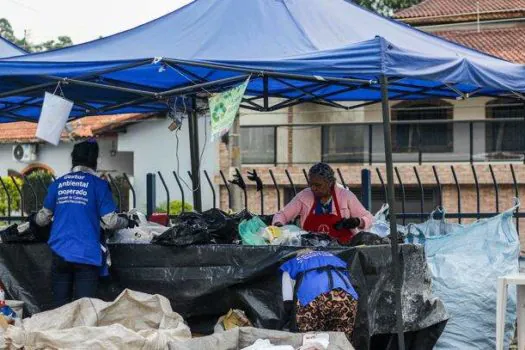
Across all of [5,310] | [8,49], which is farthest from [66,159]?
[5,310]

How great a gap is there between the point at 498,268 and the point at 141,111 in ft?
16.4

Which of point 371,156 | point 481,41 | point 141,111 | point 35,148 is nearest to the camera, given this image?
point 141,111

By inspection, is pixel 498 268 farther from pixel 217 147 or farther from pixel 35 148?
pixel 35 148

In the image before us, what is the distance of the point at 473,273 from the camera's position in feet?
27.2

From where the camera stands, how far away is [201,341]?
648 centimetres

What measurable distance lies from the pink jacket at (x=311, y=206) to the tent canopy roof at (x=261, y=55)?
1100mm

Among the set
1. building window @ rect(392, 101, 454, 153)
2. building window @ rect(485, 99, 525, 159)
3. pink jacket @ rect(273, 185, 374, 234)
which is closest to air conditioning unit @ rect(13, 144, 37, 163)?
building window @ rect(392, 101, 454, 153)

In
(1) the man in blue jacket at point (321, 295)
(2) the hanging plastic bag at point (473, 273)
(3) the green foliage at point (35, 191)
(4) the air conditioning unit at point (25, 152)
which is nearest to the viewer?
(1) the man in blue jacket at point (321, 295)

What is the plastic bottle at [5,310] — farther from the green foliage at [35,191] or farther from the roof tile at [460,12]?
the roof tile at [460,12]

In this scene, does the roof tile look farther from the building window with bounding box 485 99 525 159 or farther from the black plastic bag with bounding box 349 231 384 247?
the black plastic bag with bounding box 349 231 384 247

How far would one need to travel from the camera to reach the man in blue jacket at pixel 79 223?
727 cm

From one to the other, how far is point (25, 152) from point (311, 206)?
22978 millimetres

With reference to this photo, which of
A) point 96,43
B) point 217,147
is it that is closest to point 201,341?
point 96,43

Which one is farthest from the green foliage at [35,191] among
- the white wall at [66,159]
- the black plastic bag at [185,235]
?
the white wall at [66,159]
